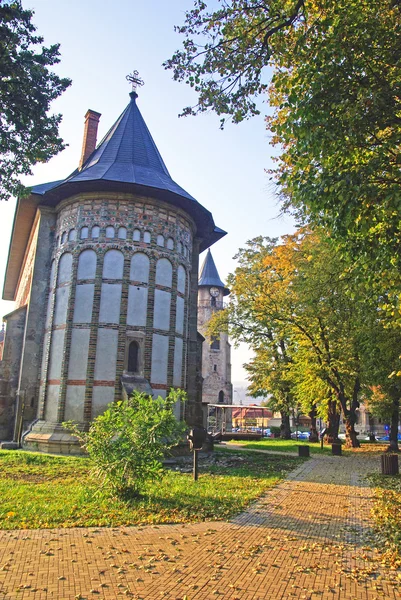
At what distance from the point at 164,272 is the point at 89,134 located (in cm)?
1010

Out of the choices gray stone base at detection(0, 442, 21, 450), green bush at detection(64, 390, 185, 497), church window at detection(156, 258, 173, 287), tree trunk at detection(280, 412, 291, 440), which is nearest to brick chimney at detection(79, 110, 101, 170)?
church window at detection(156, 258, 173, 287)

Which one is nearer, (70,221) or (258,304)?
(70,221)

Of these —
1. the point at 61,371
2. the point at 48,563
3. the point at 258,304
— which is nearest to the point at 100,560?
the point at 48,563

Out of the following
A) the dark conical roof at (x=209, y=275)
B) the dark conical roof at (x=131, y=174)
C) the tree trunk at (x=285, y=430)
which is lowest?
the tree trunk at (x=285, y=430)

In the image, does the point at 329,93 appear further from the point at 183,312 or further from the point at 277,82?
the point at 183,312

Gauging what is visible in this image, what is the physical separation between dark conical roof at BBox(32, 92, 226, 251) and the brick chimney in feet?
2.63

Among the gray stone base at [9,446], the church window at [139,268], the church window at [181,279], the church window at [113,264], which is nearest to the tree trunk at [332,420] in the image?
the church window at [181,279]

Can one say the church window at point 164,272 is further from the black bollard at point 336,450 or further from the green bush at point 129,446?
the green bush at point 129,446

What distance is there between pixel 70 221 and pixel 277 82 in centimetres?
1448

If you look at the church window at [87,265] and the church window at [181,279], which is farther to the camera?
the church window at [181,279]

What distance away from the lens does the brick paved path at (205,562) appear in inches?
190

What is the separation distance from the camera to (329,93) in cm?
758

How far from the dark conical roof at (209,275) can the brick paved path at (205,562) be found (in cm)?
5059

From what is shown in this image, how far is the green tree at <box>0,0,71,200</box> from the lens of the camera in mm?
9797
